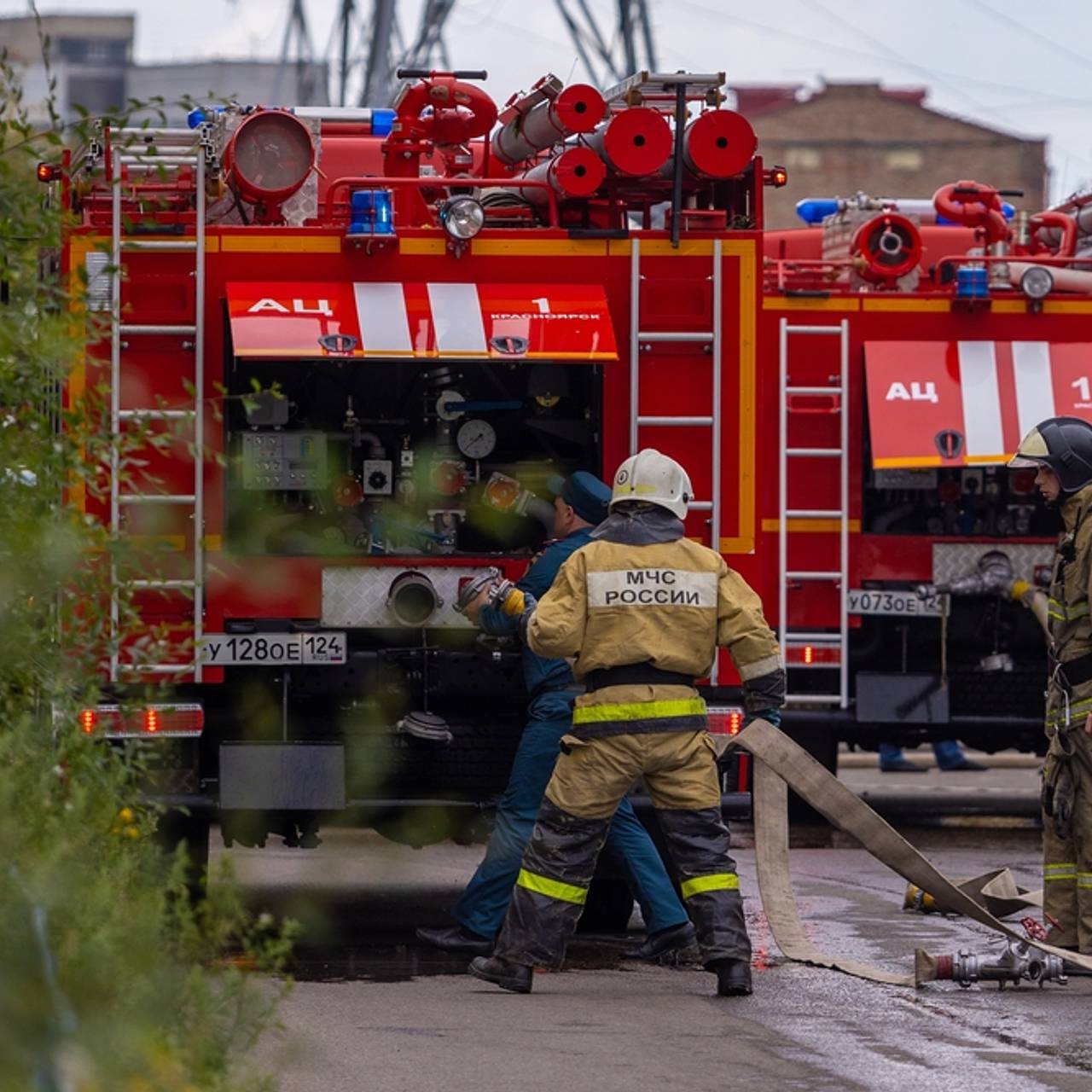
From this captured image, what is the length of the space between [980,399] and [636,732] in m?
5.50

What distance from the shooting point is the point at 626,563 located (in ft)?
25.9

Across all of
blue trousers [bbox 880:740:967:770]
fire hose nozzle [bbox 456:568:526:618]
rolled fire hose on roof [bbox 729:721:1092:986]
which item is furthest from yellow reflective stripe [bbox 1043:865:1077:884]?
blue trousers [bbox 880:740:967:770]

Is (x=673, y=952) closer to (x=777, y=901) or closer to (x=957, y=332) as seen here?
(x=777, y=901)

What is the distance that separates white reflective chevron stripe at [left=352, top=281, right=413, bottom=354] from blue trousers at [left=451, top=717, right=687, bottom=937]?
1.41 metres

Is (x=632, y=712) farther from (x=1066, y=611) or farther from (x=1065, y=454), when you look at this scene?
(x=1065, y=454)

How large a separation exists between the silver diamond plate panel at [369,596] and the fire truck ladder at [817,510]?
12.3 ft

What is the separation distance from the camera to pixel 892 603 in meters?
13.0

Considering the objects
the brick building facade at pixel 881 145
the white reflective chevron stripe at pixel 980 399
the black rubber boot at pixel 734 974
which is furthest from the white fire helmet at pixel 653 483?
the brick building facade at pixel 881 145

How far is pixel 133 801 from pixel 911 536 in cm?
792

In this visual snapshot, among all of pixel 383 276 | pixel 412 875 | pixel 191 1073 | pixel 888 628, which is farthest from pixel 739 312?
pixel 191 1073

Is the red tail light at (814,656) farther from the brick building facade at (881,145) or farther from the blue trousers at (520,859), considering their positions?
the brick building facade at (881,145)

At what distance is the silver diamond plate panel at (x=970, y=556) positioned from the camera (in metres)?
13.1

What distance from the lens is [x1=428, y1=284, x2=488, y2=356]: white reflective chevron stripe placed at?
8.95 meters

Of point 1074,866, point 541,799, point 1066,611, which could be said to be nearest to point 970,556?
point 1066,611
